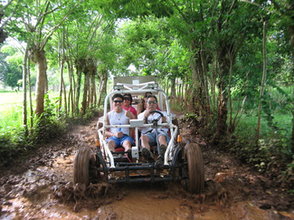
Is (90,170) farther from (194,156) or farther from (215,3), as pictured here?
(215,3)

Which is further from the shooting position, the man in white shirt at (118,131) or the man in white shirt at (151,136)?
the man in white shirt at (118,131)

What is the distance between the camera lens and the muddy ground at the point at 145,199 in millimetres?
3420

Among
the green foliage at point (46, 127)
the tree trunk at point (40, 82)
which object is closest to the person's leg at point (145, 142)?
the green foliage at point (46, 127)

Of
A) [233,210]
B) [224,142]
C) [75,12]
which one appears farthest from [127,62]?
[233,210]

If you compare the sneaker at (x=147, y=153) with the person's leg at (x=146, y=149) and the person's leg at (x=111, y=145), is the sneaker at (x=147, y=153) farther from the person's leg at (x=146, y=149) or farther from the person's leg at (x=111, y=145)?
the person's leg at (x=111, y=145)

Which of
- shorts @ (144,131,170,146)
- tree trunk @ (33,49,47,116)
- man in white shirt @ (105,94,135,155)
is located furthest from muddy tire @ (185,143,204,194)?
tree trunk @ (33,49,47,116)

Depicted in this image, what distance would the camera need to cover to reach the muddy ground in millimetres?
3420

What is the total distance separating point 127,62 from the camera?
21.6 meters

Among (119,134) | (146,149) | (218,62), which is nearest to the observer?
(146,149)

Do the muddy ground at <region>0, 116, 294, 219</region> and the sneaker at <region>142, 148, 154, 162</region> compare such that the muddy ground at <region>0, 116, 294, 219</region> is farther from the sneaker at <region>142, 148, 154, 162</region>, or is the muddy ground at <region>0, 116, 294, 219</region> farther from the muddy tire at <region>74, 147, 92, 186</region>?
the sneaker at <region>142, 148, 154, 162</region>

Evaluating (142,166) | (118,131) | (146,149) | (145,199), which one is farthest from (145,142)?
(145,199)

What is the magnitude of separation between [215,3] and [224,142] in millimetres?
3690

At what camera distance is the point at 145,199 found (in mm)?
3908

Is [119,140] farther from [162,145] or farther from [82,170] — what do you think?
[82,170]
